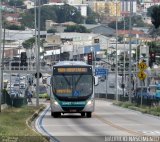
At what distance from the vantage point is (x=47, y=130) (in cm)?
3778

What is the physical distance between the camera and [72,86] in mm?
51438

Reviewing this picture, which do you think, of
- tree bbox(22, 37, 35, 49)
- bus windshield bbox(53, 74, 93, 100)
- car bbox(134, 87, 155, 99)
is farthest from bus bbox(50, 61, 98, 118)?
tree bbox(22, 37, 35, 49)

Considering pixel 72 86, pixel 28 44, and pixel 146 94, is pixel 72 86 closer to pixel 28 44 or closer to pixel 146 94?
pixel 146 94

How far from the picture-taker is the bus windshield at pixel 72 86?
51341mm

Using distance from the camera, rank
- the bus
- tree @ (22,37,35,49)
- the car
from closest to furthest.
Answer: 1. the bus
2. the car
3. tree @ (22,37,35,49)

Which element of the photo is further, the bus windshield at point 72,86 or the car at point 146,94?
the car at point 146,94

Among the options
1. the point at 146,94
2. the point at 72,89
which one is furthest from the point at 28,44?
the point at 72,89

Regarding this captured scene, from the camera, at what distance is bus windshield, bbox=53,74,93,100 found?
51341 millimetres

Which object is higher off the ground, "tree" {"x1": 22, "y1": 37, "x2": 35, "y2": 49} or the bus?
the bus

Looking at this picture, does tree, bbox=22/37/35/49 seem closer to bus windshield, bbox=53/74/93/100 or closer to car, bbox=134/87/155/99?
car, bbox=134/87/155/99

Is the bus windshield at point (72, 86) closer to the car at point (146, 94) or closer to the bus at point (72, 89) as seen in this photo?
the bus at point (72, 89)

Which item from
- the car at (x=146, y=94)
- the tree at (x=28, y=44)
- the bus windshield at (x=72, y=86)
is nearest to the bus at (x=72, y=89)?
the bus windshield at (x=72, y=86)

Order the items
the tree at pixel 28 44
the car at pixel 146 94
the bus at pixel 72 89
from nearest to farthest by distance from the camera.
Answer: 1. the bus at pixel 72 89
2. the car at pixel 146 94
3. the tree at pixel 28 44

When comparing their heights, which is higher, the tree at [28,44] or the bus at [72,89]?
the bus at [72,89]
